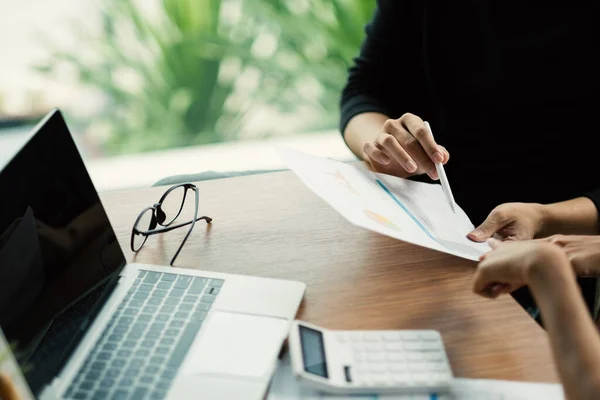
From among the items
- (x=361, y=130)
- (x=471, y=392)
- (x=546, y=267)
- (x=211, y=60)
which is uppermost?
(x=211, y=60)

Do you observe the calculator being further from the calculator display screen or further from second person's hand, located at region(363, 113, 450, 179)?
second person's hand, located at region(363, 113, 450, 179)

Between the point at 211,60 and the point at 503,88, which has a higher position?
the point at 211,60

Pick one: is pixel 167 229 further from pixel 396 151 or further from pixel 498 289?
pixel 498 289

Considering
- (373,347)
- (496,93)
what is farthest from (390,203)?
(496,93)

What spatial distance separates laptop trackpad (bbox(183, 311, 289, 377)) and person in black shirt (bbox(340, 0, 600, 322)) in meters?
0.40

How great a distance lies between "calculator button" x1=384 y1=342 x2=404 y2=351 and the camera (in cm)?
68

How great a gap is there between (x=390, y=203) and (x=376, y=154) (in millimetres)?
155

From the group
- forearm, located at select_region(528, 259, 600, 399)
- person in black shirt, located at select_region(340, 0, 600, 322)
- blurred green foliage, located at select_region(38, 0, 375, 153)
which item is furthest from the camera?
blurred green foliage, located at select_region(38, 0, 375, 153)

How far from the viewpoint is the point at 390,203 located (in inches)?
33.4

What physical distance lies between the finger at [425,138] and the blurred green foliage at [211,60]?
1.11 meters

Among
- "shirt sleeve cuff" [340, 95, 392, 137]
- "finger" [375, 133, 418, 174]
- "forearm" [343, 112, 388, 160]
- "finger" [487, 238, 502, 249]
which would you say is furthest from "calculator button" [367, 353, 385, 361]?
"shirt sleeve cuff" [340, 95, 392, 137]

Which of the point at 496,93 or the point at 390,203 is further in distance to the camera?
the point at 496,93

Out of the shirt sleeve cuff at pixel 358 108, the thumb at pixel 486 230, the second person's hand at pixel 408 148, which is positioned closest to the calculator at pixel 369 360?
the thumb at pixel 486 230

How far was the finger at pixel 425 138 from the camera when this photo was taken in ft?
3.08
